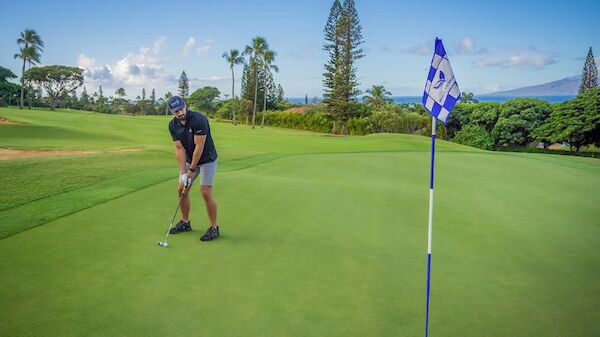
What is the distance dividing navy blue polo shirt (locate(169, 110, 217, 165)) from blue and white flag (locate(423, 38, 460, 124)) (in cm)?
317

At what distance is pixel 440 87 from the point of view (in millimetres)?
4156

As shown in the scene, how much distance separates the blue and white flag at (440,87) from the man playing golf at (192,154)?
317cm

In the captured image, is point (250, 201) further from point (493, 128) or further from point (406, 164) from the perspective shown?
point (493, 128)

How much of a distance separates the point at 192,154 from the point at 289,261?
2296 millimetres

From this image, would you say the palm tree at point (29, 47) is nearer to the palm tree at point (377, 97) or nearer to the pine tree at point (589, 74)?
the palm tree at point (377, 97)

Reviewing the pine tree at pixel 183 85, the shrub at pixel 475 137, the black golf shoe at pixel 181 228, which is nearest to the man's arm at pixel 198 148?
the black golf shoe at pixel 181 228

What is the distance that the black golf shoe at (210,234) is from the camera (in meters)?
5.80

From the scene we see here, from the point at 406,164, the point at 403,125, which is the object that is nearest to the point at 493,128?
the point at 403,125

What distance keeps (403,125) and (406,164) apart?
4327cm

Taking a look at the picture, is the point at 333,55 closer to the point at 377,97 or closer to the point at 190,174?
the point at 377,97

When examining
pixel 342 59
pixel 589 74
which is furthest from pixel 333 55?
pixel 589 74

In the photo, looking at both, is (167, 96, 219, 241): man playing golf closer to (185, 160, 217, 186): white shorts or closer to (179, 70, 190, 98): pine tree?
(185, 160, 217, 186): white shorts

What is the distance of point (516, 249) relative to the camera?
6.00 meters

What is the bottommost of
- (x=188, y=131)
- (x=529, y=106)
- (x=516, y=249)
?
(x=516, y=249)
